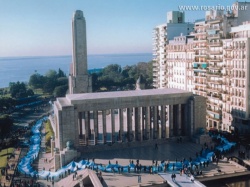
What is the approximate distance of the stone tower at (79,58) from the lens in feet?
259

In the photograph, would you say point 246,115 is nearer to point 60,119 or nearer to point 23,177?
point 60,119

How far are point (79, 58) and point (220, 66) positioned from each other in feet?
109

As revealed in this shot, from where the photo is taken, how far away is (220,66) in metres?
67.5

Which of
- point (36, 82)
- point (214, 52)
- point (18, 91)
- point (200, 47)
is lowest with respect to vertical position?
point (18, 91)

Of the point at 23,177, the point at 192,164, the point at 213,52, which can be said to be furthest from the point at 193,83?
the point at 23,177

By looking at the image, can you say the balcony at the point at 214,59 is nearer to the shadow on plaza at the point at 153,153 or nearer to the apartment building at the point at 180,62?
the apartment building at the point at 180,62

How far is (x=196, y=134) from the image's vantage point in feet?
197

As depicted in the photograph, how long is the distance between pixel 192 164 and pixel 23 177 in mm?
23711

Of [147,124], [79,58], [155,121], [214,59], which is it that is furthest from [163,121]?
[79,58]

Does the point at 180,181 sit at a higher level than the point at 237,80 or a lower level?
lower

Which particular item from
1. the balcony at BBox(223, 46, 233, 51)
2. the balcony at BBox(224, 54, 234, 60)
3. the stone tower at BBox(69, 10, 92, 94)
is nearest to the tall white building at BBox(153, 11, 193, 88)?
the stone tower at BBox(69, 10, 92, 94)

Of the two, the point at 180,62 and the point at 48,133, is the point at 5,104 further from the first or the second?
the point at 180,62

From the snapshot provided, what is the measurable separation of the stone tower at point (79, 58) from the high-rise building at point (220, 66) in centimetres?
2390

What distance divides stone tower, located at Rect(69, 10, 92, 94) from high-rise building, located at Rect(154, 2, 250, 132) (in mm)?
23898
